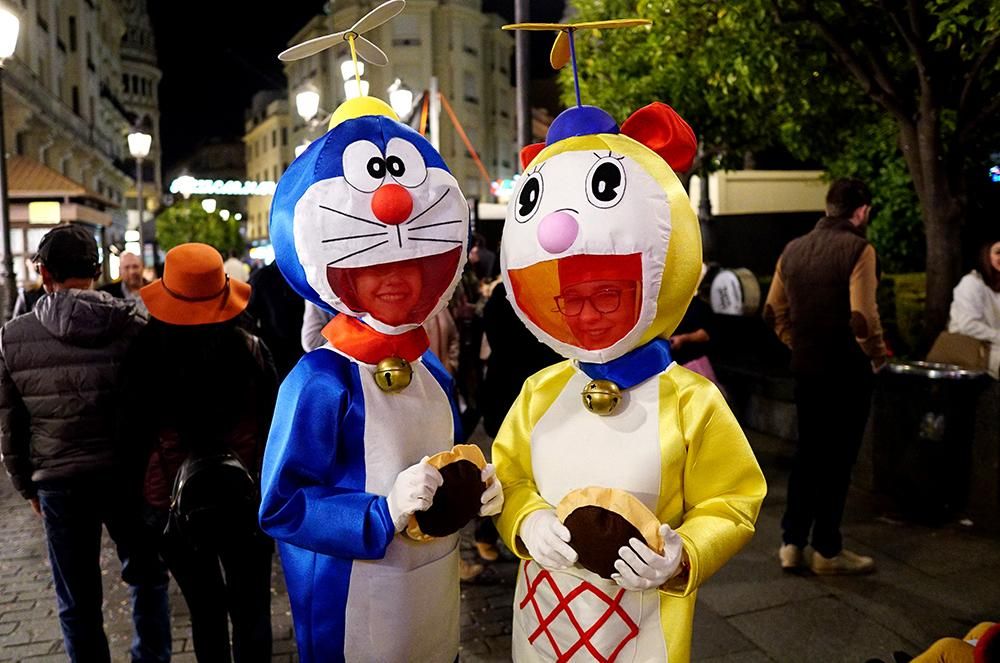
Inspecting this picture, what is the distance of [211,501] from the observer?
2748mm

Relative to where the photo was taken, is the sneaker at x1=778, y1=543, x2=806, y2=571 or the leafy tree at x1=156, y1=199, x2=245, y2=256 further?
the leafy tree at x1=156, y1=199, x2=245, y2=256

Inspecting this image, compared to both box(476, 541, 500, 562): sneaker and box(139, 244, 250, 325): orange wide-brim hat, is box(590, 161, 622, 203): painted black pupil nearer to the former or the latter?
box(139, 244, 250, 325): orange wide-brim hat

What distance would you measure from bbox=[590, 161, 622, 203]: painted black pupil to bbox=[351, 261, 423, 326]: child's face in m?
0.52

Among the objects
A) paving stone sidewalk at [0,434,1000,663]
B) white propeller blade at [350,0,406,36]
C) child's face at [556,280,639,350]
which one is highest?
white propeller blade at [350,0,406,36]

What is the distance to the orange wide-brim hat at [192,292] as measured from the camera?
2969 millimetres

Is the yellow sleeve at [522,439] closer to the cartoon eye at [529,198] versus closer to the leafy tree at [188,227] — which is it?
the cartoon eye at [529,198]

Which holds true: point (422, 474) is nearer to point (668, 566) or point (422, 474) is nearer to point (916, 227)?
point (668, 566)

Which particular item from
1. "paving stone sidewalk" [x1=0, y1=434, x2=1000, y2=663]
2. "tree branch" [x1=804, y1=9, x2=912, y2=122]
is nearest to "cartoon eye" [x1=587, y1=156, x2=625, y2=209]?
"paving stone sidewalk" [x1=0, y1=434, x2=1000, y2=663]

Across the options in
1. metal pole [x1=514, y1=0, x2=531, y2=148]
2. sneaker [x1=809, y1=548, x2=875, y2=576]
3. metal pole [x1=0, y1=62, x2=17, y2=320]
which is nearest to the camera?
sneaker [x1=809, y1=548, x2=875, y2=576]

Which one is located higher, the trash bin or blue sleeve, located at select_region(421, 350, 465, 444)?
blue sleeve, located at select_region(421, 350, 465, 444)

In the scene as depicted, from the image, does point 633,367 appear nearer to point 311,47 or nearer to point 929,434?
point 311,47

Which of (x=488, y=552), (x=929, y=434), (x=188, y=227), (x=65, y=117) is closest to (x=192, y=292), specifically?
(x=488, y=552)

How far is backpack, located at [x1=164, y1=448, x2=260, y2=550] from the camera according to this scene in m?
2.74

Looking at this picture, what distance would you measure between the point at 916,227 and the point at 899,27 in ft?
24.4
